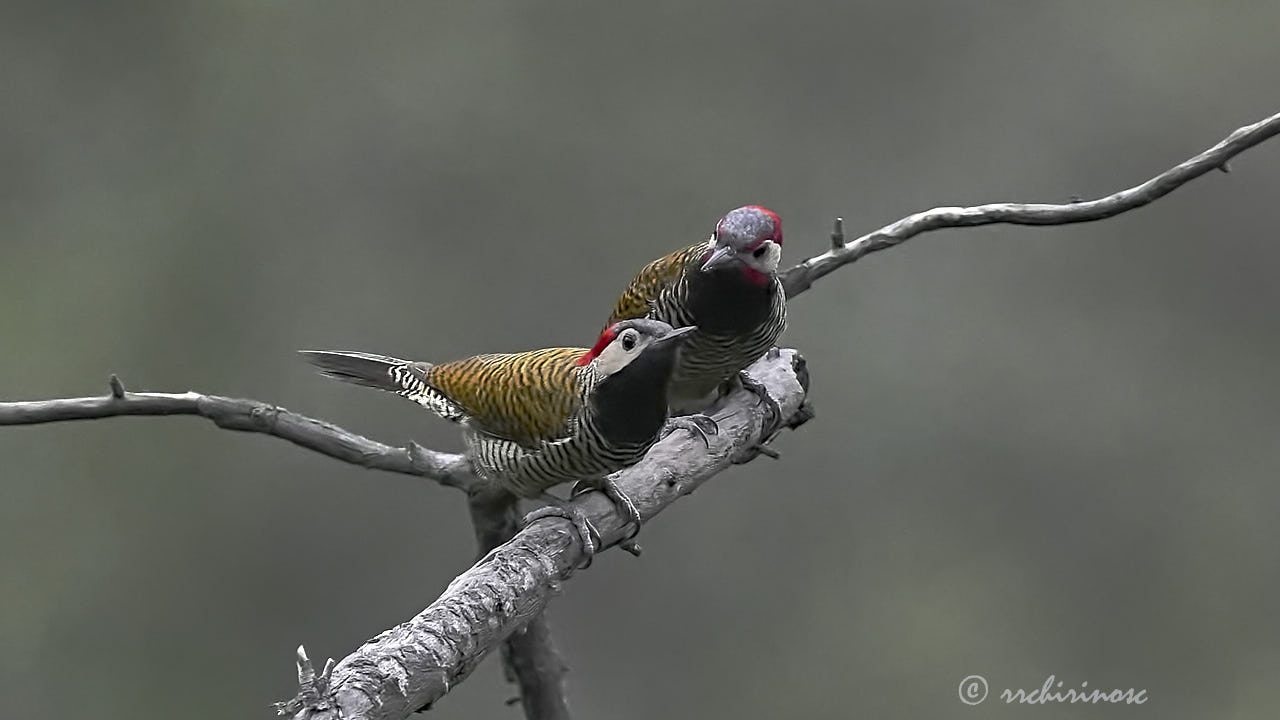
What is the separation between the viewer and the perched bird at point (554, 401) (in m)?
1.67

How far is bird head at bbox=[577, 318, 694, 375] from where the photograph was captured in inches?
65.6

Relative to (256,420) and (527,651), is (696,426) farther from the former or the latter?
(256,420)

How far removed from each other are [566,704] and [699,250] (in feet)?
2.83

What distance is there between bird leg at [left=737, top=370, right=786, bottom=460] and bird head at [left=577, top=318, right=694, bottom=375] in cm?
42

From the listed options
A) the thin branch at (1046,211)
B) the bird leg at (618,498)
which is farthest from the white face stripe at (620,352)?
the thin branch at (1046,211)

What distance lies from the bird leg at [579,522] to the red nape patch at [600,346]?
0.70ft

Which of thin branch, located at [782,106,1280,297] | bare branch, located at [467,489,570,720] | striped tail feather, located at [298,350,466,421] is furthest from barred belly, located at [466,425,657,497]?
thin branch, located at [782,106,1280,297]

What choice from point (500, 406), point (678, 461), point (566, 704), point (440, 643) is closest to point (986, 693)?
point (566, 704)

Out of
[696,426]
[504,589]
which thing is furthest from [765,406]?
[504,589]

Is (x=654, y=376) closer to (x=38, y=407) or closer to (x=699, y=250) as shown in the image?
(x=699, y=250)

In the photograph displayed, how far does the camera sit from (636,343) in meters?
1.68

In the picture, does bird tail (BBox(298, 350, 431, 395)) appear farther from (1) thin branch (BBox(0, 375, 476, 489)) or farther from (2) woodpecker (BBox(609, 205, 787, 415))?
(2) woodpecker (BBox(609, 205, 787, 415))

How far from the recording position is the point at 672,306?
1.95 metres

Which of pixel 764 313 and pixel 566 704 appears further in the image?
pixel 566 704
